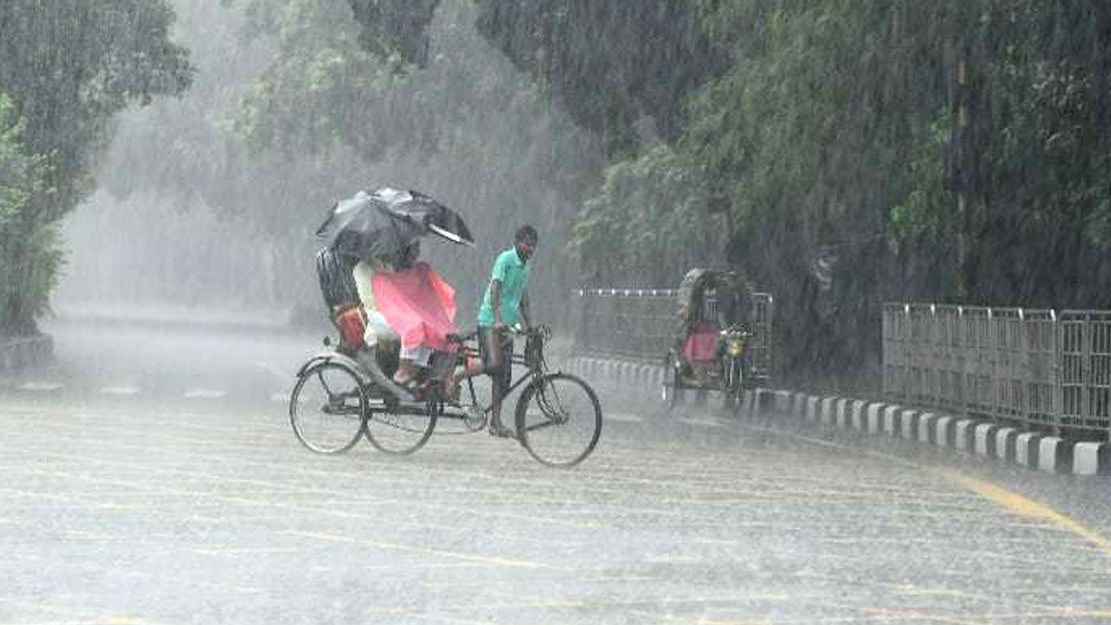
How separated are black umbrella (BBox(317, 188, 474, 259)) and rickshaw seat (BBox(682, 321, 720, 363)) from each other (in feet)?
34.0

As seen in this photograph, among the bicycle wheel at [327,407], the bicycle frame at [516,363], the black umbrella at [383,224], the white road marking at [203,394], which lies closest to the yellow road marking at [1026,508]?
the bicycle frame at [516,363]

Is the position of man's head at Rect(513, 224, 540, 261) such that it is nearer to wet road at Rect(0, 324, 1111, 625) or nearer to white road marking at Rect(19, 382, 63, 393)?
wet road at Rect(0, 324, 1111, 625)

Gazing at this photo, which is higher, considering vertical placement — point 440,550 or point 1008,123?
point 1008,123

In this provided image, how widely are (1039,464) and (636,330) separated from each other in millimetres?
21129

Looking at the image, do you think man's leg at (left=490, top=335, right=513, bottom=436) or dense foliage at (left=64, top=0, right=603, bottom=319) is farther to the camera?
dense foliage at (left=64, top=0, right=603, bottom=319)

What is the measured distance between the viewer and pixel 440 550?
1224 centimetres

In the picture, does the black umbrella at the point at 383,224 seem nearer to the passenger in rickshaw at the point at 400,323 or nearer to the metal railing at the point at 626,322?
the passenger in rickshaw at the point at 400,323

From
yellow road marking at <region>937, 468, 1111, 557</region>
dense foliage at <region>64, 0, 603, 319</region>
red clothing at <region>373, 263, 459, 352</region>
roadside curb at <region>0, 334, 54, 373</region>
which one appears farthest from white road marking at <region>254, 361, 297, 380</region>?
yellow road marking at <region>937, 468, 1111, 557</region>

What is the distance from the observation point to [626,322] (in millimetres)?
41875

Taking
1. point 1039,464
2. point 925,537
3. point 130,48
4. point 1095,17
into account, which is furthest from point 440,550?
point 130,48

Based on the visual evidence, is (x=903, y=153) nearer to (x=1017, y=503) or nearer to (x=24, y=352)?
(x=1017, y=503)

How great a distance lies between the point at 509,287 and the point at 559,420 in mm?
1234

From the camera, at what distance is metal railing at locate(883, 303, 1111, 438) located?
20.5m

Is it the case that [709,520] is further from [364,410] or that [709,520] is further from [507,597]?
[364,410]
